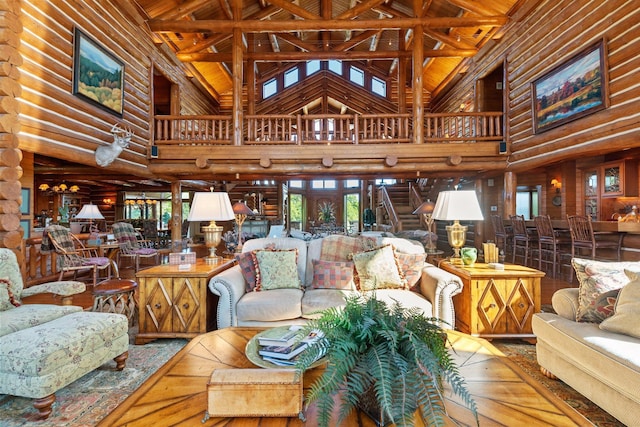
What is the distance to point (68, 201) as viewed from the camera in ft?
44.0

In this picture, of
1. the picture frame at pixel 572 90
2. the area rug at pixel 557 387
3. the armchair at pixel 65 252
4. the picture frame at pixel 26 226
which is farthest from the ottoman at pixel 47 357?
the picture frame at pixel 572 90

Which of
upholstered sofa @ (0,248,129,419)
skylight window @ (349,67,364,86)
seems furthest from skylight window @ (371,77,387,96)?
upholstered sofa @ (0,248,129,419)

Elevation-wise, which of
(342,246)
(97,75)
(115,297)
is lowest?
(115,297)

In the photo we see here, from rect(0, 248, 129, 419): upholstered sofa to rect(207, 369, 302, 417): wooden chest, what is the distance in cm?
148

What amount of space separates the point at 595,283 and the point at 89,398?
3621 mm

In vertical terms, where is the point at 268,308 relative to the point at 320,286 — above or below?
below

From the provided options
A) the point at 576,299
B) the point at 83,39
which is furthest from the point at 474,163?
the point at 83,39

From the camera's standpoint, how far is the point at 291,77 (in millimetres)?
13250

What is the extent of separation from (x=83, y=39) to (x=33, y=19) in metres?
0.79

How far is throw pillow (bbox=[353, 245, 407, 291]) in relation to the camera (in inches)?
123

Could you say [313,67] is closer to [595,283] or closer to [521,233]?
[521,233]

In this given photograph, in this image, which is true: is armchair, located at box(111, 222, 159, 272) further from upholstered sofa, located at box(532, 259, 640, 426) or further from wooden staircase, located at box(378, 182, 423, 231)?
upholstered sofa, located at box(532, 259, 640, 426)

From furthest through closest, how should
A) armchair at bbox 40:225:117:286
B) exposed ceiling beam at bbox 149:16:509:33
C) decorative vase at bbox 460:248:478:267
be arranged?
exposed ceiling beam at bbox 149:16:509:33, armchair at bbox 40:225:117:286, decorative vase at bbox 460:248:478:267

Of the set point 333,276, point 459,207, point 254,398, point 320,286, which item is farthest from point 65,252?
point 459,207
